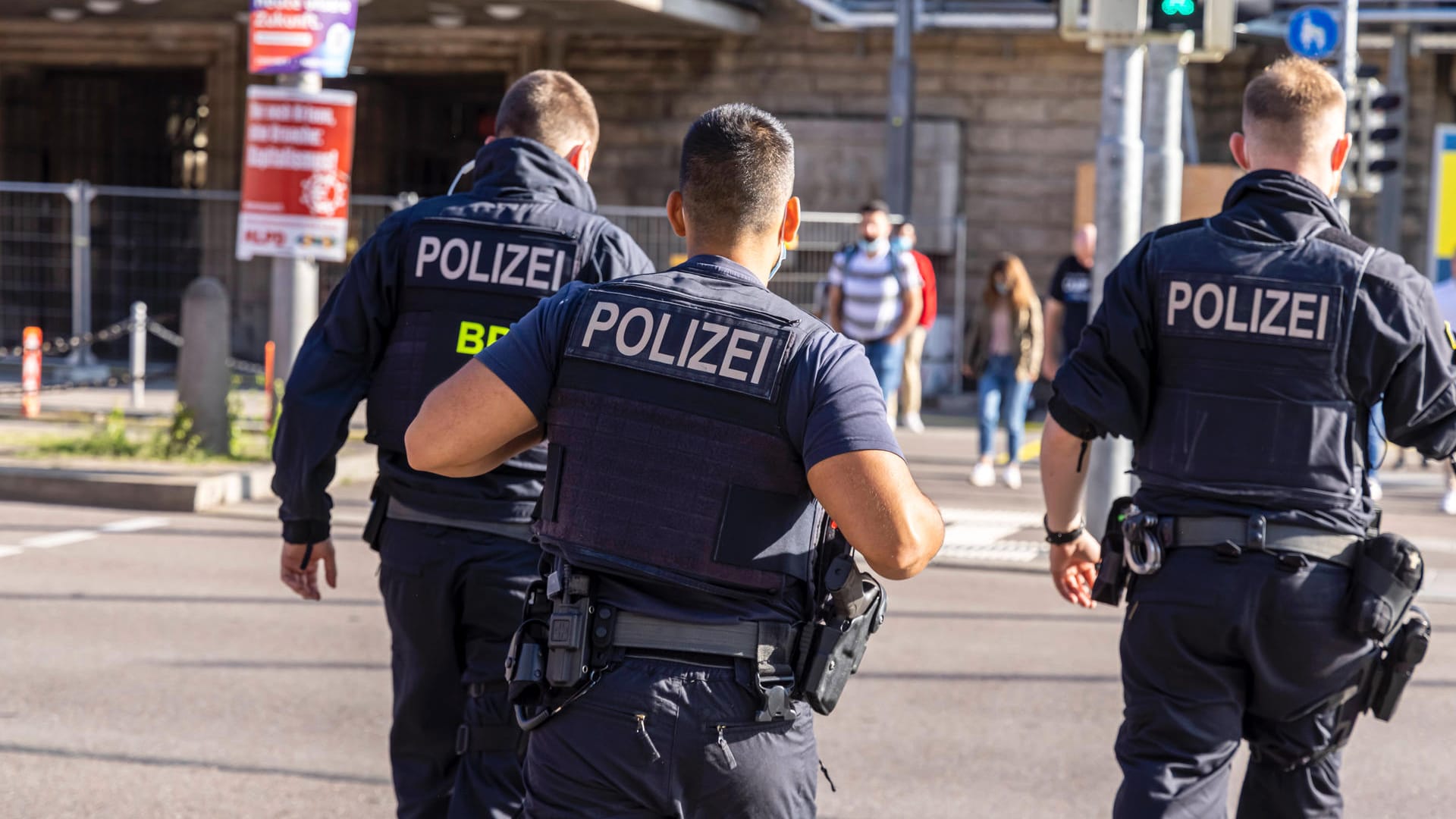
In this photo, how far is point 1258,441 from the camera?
3.53m

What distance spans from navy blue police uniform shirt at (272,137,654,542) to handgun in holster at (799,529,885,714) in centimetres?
129

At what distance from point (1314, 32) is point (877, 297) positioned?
571 centimetres

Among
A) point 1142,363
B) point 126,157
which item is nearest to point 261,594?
point 1142,363

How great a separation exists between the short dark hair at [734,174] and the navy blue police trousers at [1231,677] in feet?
4.31

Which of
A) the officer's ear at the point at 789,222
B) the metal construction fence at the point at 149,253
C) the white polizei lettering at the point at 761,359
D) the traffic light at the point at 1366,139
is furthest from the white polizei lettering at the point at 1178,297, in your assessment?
the metal construction fence at the point at 149,253

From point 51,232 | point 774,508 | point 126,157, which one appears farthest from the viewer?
point 126,157

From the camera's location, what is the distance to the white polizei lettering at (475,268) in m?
3.89

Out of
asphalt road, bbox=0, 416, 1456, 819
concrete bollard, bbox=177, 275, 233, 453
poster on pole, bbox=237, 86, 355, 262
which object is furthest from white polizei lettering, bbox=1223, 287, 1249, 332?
concrete bollard, bbox=177, 275, 233, 453

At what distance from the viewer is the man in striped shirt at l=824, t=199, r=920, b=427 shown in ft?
39.9

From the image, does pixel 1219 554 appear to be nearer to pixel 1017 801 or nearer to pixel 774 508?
pixel 774 508

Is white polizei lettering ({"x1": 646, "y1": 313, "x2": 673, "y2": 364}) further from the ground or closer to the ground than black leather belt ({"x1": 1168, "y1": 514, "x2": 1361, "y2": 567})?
further from the ground

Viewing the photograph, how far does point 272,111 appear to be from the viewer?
35.3ft

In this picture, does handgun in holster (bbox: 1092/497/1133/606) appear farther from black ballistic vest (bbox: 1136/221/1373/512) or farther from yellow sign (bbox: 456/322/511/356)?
yellow sign (bbox: 456/322/511/356)

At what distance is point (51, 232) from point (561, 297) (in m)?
15.6
